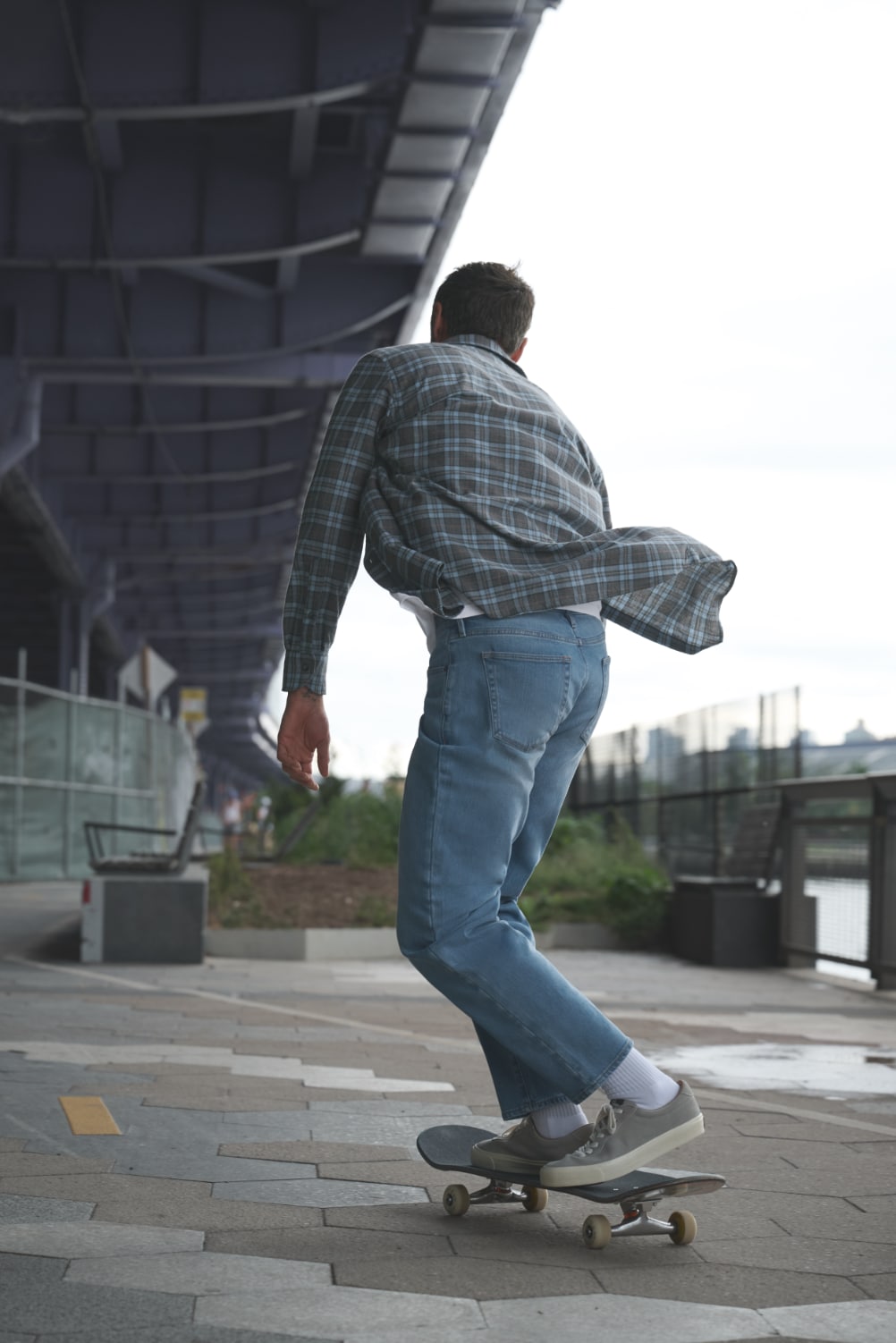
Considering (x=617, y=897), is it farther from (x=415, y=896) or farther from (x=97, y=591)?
(x=97, y=591)

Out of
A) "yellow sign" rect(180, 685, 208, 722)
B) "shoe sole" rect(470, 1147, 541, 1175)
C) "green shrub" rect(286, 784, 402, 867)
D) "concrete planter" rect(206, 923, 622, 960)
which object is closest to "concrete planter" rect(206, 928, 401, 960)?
"concrete planter" rect(206, 923, 622, 960)

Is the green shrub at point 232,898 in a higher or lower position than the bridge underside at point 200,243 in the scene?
lower

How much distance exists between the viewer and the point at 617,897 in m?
12.5

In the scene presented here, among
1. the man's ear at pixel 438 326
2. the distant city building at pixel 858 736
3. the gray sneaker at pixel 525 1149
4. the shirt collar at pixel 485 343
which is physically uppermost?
the man's ear at pixel 438 326

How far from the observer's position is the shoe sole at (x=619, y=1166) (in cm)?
292

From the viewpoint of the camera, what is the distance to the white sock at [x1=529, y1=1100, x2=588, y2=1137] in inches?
122

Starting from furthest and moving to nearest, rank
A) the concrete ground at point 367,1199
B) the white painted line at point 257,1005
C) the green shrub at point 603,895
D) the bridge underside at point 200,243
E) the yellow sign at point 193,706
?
the yellow sign at point 193,706 → the bridge underside at point 200,243 → the green shrub at point 603,895 → the white painted line at point 257,1005 → the concrete ground at point 367,1199

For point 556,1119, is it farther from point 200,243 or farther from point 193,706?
point 193,706

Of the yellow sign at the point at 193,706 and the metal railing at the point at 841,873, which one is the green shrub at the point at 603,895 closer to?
the metal railing at the point at 841,873

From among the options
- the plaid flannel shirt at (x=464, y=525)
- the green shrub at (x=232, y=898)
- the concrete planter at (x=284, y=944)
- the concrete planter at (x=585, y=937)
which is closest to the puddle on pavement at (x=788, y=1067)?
the plaid flannel shirt at (x=464, y=525)

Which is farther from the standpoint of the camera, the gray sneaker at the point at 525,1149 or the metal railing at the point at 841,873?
the metal railing at the point at 841,873

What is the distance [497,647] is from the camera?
3021mm

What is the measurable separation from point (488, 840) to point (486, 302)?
1.19m

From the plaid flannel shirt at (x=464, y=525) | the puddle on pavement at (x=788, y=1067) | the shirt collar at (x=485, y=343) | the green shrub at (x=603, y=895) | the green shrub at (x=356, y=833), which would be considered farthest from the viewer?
the green shrub at (x=356, y=833)
